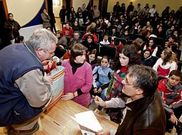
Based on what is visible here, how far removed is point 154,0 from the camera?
11.9 meters

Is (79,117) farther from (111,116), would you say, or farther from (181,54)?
(181,54)

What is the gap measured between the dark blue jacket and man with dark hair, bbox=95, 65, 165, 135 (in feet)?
2.02

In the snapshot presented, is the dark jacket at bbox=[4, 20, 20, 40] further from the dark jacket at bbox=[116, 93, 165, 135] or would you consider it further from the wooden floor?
the dark jacket at bbox=[116, 93, 165, 135]

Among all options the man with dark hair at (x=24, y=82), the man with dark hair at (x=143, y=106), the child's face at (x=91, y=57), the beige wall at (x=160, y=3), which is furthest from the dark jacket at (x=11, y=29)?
the beige wall at (x=160, y=3)

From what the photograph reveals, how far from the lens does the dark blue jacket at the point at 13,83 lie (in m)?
1.20

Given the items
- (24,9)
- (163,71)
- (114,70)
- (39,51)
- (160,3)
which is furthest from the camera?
(160,3)

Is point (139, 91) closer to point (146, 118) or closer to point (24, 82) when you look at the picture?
point (146, 118)

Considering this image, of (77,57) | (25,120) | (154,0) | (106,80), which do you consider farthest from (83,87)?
(154,0)

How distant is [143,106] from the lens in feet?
3.94

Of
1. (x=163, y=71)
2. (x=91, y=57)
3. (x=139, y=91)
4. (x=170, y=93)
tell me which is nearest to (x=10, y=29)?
(x=91, y=57)

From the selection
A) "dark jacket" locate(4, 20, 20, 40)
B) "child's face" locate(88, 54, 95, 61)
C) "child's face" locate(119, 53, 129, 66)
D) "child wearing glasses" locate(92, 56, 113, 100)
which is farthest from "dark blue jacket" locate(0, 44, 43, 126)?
"dark jacket" locate(4, 20, 20, 40)

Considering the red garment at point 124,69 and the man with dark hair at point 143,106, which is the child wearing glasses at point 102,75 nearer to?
the red garment at point 124,69

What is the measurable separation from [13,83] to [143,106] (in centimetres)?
82

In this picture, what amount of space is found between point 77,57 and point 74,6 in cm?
869
